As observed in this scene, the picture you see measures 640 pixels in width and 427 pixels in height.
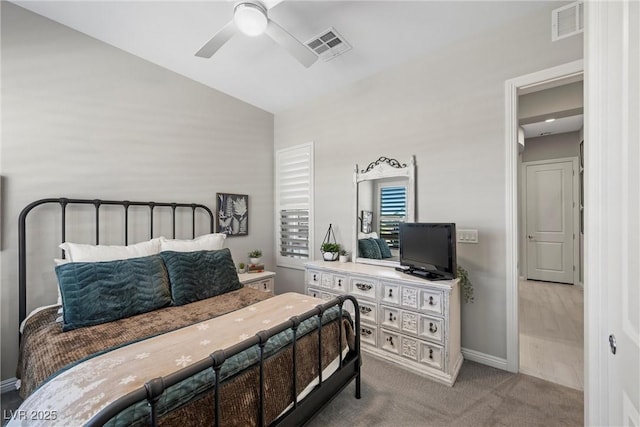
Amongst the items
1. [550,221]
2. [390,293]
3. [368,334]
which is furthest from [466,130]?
[550,221]

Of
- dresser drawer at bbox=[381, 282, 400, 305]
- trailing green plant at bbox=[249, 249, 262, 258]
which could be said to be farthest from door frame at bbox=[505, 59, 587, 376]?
trailing green plant at bbox=[249, 249, 262, 258]

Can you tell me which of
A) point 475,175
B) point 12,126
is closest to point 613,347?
point 475,175

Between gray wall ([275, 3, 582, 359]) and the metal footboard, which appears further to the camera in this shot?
gray wall ([275, 3, 582, 359])

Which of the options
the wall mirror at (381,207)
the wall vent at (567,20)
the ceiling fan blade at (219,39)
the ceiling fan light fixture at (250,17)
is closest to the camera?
the ceiling fan light fixture at (250,17)

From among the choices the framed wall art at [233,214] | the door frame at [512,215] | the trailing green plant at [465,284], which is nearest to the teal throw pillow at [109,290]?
the framed wall art at [233,214]

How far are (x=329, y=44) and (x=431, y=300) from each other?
248 centimetres

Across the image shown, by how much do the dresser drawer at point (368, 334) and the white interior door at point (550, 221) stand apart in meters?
4.64

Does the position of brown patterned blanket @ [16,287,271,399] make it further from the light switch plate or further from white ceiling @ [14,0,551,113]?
white ceiling @ [14,0,551,113]

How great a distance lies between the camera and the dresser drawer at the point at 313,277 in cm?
299

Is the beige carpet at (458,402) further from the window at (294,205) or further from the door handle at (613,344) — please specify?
the window at (294,205)

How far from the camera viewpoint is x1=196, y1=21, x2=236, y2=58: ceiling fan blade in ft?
6.15

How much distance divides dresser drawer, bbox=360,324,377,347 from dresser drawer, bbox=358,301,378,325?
0.07 meters

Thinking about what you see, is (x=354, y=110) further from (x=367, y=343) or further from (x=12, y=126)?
(x=12, y=126)

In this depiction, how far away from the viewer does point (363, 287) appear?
2623 mm
